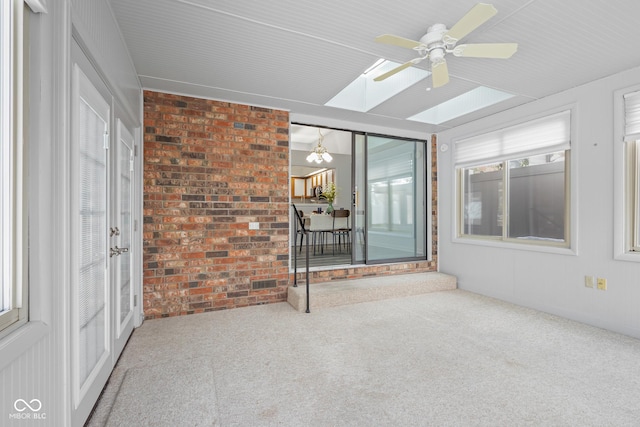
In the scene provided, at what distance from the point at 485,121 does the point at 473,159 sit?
54 cm

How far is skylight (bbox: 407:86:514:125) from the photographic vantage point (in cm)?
361

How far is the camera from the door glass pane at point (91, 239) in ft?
5.17

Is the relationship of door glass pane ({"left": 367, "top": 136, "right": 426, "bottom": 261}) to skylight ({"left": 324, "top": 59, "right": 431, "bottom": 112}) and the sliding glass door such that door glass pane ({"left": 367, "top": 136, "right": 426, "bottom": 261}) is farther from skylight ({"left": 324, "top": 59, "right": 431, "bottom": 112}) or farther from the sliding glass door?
skylight ({"left": 324, "top": 59, "right": 431, "bottom": 112})

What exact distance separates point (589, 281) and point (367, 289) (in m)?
2.33

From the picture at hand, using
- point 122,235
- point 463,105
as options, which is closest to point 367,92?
point 463,105

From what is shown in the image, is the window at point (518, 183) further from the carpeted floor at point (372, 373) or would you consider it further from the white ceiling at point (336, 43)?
the carpeted floor at point (372, 373)

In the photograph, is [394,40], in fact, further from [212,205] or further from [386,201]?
[386,201]

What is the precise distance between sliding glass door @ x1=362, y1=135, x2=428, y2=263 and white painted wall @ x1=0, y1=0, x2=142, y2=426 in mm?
3591

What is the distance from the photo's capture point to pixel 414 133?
190 inches

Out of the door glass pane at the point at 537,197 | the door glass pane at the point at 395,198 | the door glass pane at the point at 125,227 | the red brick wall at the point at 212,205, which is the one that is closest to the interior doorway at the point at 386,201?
the door glass pane at the point at 395,198

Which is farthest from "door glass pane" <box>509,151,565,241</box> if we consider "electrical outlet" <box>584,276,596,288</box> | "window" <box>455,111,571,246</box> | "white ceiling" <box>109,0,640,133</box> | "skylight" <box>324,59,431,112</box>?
"skylight" <box>324,59,431,112</box>

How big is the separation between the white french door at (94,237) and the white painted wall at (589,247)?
14.0 ft

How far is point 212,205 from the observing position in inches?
136

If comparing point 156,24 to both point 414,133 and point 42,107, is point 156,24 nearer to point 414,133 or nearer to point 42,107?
point 42,107
